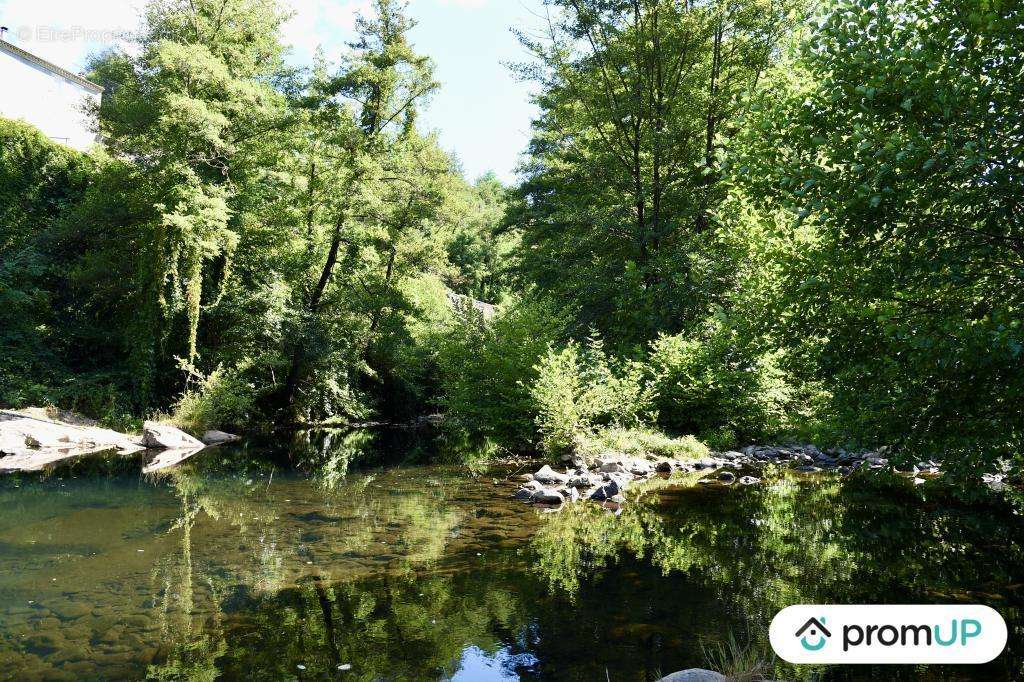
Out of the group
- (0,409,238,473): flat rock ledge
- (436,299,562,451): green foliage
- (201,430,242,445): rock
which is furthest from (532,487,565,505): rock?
(201,430,242,445): rock

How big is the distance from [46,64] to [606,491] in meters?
32.7

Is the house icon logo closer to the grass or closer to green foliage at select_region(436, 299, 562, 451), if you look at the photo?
the grass

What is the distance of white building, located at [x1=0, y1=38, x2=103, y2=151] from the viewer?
28391 millimetres

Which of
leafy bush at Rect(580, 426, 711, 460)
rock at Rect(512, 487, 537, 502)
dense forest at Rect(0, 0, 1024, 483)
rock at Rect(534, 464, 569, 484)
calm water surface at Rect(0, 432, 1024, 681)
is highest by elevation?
dense forest at Rect(0, 0, 1024, 483)

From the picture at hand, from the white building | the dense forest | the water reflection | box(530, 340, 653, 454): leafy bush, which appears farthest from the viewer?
the white building

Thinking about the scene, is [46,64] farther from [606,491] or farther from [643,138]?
[606,491]

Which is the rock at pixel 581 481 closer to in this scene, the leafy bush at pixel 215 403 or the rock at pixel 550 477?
the rock at pixel 550 477

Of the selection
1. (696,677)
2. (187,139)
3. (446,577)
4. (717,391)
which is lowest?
(446,577)

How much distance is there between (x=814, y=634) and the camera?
5000 mm

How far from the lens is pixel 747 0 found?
21.5 m

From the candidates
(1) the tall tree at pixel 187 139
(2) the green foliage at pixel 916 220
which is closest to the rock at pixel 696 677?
(2) the green foliage at pixel 916 220

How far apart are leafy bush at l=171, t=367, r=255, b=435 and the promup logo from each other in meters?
19.0

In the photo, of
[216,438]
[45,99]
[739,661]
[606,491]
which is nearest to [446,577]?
[739,661]

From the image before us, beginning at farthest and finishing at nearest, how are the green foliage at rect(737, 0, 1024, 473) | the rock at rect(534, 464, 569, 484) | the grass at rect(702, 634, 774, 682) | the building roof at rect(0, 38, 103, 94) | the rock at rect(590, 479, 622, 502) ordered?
the building roof at rect(0, 38, 103, 94), the rock at rect(534, 464, 569, 484), the rock at rect(590, 479, 622, 502), the green foliage at rect(737, 0, 1024, 473), the grass at rect(702, 634, 774, 682)
